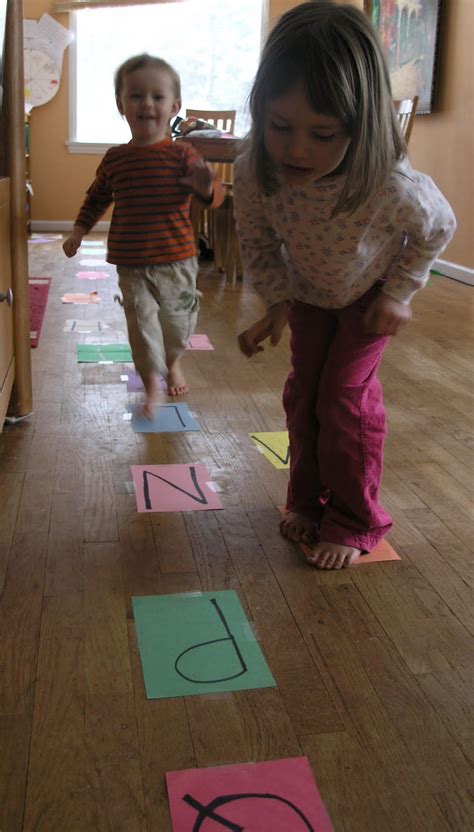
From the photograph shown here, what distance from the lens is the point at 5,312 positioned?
1773 mm

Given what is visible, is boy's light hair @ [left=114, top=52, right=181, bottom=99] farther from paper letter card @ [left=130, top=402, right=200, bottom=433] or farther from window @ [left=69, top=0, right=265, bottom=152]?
window @ [left=69, top=0, right=265, bottom=152]

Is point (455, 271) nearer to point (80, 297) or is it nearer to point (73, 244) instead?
point (80, 297)

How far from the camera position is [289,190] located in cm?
126

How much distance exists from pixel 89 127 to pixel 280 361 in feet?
13.8

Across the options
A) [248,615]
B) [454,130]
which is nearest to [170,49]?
[454,130]

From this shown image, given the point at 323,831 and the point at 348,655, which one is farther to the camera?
the point at 348,655

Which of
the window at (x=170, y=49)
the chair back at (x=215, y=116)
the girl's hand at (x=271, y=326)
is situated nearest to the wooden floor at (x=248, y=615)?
the girl's hand at (x=271, y=326)

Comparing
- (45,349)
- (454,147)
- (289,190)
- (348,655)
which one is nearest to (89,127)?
(454,147)

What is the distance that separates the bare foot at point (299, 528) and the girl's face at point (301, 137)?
584 millimetres

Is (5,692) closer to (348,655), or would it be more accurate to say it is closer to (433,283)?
(348,655)

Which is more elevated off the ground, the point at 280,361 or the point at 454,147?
the point at 454,147

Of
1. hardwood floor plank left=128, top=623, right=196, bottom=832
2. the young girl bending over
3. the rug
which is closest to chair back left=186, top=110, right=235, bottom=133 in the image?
the rug

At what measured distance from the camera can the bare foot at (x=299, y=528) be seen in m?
1.44

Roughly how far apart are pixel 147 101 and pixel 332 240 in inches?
34.0
